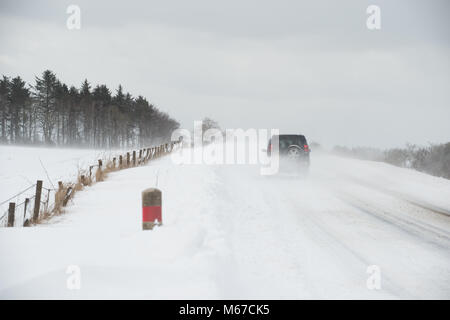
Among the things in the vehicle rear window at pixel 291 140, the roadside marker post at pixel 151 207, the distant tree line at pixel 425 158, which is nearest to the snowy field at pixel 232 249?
the roadside marker post at pixel 151 207

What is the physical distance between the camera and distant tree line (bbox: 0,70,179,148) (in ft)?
218

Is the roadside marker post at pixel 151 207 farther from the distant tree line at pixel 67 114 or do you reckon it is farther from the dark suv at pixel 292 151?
the distant tree line at pixel 67 114

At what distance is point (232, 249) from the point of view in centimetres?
554

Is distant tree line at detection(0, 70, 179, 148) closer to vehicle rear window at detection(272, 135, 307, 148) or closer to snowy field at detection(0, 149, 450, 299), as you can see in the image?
vehicle rear window at detection(272, 135, 307, 148)

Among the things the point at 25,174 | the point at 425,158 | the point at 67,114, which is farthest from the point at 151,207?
the point at 67,114

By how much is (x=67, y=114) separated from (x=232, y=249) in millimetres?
75082

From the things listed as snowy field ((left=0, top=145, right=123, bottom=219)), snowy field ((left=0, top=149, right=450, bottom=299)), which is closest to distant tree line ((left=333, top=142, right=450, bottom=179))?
snowy field ((left=0, top=149, right=450, bottom=299))

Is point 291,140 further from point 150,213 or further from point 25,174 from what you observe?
point 25,174

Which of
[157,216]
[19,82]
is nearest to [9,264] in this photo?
[157,216]

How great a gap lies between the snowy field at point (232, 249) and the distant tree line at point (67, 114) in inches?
2565

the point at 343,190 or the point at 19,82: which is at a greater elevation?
the point at 19,82

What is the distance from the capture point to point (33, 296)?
3.64 meters
